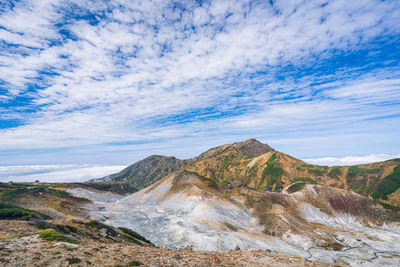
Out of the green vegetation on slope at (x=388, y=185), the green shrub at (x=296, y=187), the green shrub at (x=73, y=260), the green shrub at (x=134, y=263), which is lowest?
the green vegetation on slope at (x=388, y=185)

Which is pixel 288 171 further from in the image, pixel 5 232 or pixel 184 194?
pixel 5 232

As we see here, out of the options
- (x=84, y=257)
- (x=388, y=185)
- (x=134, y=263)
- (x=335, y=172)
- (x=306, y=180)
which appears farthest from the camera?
(x=335, y=172)

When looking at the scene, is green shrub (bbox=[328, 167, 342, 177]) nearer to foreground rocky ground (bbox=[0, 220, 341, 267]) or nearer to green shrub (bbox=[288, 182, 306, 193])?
green shrub (bbox=[288, 182, 306, 193])

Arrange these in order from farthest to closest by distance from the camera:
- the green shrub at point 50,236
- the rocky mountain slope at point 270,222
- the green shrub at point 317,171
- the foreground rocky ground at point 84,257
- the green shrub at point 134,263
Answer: the green shrub at point 317,171, the rocky mountain slope at point 270,222, the green shrub at point 50,236, the green shrub at point 134,263, the foreground rocky ground at point 84,257

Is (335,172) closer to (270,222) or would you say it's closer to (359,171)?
(359,171)

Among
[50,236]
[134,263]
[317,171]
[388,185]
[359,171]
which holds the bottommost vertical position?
[388,185]

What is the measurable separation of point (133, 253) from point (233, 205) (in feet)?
274

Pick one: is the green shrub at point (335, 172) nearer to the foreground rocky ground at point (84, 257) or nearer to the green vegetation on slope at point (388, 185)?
the green vegetation on slope at point (388, 185)

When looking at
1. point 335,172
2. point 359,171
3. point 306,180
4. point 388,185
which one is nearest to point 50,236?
point 306,180

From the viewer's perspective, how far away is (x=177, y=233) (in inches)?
2591

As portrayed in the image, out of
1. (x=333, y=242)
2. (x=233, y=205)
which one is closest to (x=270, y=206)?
(x=233, y=205)

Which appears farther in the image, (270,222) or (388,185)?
(388,185)

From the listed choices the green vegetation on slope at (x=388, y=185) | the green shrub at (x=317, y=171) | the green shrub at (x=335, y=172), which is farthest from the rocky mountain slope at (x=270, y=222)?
the green shrub at (x=335, y=172)

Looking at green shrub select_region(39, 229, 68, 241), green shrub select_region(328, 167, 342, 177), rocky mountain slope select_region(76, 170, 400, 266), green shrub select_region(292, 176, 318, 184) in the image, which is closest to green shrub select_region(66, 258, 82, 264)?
green shrub select_region(39, 229, 68, 241)
